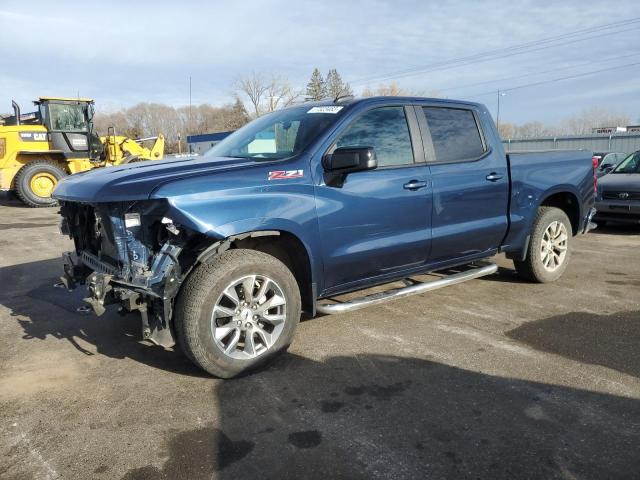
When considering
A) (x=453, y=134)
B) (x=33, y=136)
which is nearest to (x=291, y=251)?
(x=453, y=134)

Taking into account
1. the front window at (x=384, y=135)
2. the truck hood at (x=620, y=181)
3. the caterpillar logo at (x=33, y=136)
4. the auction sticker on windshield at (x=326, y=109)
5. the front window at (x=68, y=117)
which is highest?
the front window at (x=68, y=117)

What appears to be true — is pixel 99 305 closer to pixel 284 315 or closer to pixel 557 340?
pixel 284 315

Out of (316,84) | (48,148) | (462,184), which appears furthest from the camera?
(316,84)

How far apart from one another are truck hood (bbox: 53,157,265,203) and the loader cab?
13.6m

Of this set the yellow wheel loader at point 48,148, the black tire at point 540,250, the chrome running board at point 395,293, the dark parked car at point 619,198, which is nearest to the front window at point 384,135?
the chrome running board at point 395,293

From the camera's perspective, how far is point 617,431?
288 centimetres

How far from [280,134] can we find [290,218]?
3.50 feet

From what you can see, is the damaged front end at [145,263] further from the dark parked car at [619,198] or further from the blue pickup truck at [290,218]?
the dark parked car at [619,198]

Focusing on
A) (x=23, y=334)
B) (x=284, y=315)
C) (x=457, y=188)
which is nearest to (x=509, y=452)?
(x=284, y=315)

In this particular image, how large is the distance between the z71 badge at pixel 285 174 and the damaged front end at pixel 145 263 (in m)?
0.67

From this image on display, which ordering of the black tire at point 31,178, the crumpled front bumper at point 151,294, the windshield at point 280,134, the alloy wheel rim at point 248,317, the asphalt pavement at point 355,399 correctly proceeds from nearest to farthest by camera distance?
the asphalt pavement at point 355,399
the crumpled front bumper at point 151,294
the alloy wheel rim at point 248,317
the windshield at point 280,134
the black tire at point 31,178

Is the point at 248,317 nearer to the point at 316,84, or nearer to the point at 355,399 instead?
the point at 355,399

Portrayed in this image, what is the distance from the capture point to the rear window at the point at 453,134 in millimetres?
4777

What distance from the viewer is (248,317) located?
3.66m
